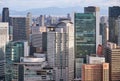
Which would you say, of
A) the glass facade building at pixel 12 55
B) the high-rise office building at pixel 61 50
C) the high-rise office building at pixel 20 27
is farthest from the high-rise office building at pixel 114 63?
the high-rise office building at pixel 20 27

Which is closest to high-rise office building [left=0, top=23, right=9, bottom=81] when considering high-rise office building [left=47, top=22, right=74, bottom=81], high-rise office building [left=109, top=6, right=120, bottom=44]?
high-rise office building [left=47, top=22, right=74, bottom=81]

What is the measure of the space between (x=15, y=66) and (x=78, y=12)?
15.7ft

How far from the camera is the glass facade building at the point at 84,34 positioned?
21656 millimetres

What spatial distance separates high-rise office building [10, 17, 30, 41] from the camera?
29.0m

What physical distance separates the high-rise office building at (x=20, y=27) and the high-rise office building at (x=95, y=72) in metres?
11.9

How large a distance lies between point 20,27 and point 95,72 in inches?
548

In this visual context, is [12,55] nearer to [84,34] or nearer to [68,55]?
[68,55]

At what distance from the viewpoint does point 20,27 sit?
99.1 ft

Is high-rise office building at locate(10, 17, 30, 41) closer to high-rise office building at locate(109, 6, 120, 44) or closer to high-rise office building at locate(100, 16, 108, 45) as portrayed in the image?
high-rise office building at locate(100, 16, 108, 45)

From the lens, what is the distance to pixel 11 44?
68.5ft

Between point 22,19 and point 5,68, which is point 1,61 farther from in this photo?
point 22,19

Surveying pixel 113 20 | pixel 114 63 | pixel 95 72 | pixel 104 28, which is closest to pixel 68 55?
pixel 114 63

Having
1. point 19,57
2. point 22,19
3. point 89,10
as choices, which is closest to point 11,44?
point 19,57

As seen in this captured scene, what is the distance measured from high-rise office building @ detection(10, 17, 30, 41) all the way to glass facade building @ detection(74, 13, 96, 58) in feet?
22.5
